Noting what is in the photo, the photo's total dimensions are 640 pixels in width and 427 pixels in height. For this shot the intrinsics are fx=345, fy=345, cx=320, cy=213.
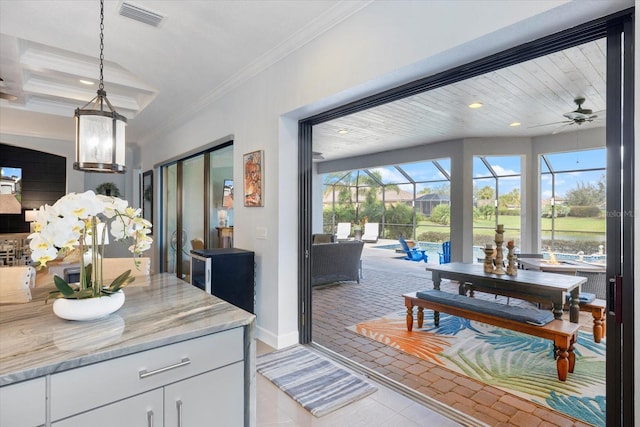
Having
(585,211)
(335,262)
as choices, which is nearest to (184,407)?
(585,211)

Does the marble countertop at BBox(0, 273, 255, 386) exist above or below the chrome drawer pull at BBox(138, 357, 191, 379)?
above

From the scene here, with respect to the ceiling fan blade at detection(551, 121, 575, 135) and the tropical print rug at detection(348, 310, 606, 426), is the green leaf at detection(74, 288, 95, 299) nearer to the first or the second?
the tropical print rug at detection(348, 310, 606, 426)

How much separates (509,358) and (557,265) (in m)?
1.50

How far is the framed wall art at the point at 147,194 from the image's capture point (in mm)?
7344

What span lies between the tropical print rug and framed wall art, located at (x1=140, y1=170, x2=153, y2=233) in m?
5.51

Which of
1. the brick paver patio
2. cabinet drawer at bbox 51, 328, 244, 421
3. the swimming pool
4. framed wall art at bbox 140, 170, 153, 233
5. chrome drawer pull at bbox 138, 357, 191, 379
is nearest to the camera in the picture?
cabinet drawer at bbox 51, 328, 244, 421

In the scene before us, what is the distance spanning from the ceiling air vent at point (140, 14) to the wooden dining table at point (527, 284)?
3859 mm

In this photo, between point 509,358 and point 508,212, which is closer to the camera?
point 509,358

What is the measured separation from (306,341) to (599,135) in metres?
3.01

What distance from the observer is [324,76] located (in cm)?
284

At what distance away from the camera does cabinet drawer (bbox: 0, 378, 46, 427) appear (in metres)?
1.01

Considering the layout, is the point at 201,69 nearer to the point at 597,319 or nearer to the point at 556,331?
the point at 556,331

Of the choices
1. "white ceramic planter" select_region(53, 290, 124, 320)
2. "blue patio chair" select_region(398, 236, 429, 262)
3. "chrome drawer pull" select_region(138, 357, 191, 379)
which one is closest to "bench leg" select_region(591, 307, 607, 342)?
"chrome drawer pull" select_region(138, 357, 191, 379)

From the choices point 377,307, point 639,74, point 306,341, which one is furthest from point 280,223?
point 639,74
